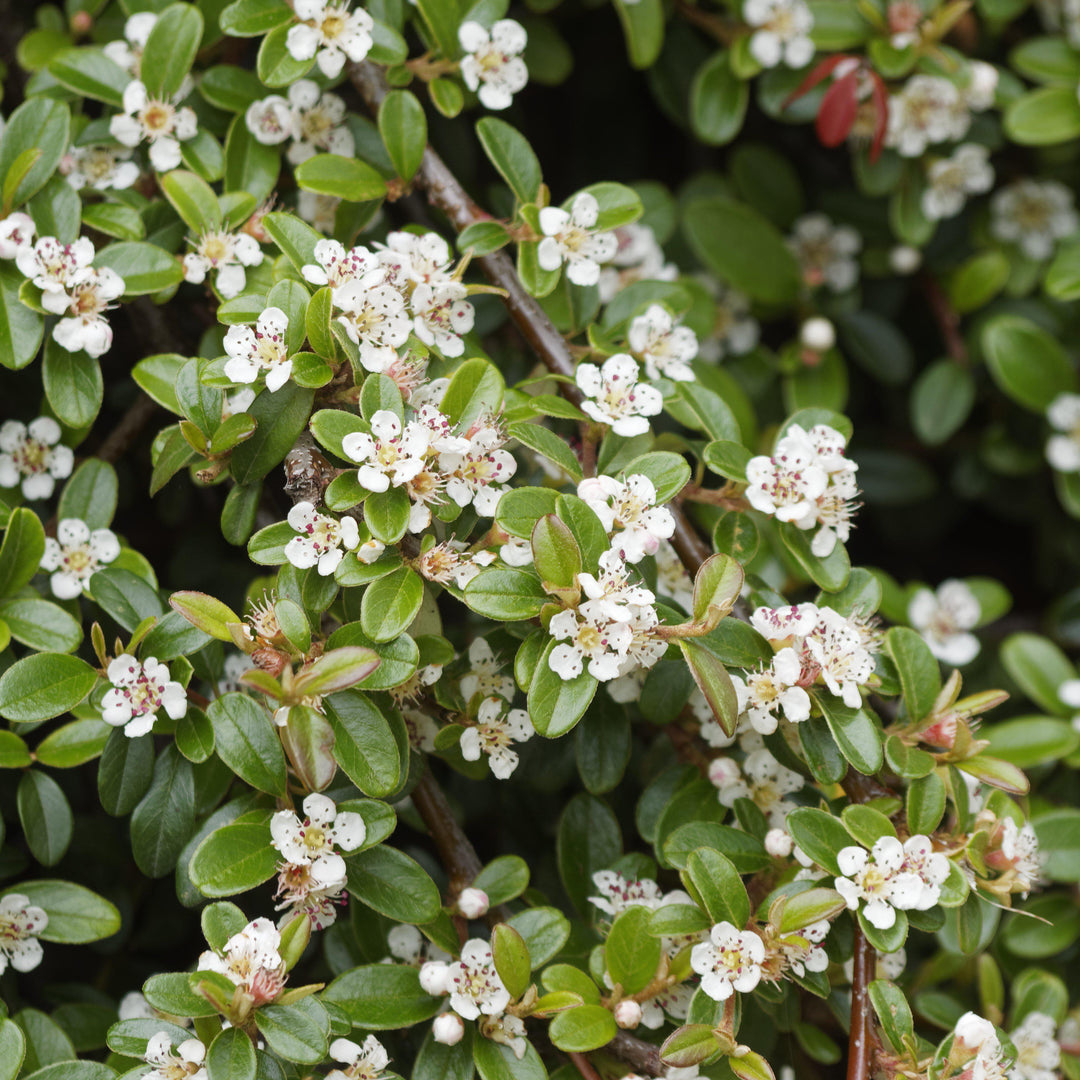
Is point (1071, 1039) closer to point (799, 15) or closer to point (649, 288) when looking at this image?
point (649, 288)

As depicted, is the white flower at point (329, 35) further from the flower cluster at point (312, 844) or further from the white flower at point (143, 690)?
the flower cluster at point (312, 844)

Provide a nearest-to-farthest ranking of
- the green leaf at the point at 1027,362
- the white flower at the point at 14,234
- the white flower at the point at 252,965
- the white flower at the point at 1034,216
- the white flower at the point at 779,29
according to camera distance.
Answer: the white flower at the point at 252,965 → the white flower at the point at 14,234 → the white flower at the point at 779,29 → the green leaf at the point at 1027,362 → the white flower at the point at 1034,216

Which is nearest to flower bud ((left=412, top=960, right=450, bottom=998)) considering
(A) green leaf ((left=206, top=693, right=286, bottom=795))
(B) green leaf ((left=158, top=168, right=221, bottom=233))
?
(A) green leaf ((left=206, top=693, right=286, bottom=795))

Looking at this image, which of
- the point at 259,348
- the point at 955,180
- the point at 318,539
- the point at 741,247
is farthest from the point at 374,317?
the point at 955,180

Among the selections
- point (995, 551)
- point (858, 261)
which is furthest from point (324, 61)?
point (995, 551)

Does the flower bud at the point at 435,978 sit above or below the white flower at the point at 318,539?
below

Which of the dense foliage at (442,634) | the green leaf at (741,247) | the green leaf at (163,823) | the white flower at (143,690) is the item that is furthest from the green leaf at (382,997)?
the green leaf at (741,247)
